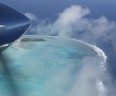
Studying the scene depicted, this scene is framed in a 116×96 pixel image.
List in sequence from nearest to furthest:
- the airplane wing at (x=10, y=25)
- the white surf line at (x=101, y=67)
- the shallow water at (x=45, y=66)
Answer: the airplane wing at (x=10, y=25)
the white surf line at (x=101, y=67)
the shallow water at (x=45, y=66)

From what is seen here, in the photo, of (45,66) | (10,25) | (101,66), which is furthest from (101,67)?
(10,25)

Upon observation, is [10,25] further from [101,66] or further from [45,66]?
[101,66]

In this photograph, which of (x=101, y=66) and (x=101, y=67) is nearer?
(x=101, y=67)

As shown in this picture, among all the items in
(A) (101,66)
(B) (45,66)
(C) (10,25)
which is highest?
(A) (101,66)

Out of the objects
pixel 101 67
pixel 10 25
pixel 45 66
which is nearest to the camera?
pixel 10 25

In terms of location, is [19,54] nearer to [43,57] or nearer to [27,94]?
[43,57]

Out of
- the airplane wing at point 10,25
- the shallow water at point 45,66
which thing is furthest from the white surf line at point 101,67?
the airplane wing at point 10,25

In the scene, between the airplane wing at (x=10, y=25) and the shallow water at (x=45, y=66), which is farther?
the shallow water at (x=45, y=66)

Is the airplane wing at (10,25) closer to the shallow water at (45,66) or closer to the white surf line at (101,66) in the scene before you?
the shallow water at (45,66)

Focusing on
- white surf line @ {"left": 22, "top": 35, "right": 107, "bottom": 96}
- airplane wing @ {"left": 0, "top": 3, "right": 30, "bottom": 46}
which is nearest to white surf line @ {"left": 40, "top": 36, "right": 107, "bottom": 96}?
white surf line @ {"left": 22, "top": 35, "right": 107, "bottom": 96}
